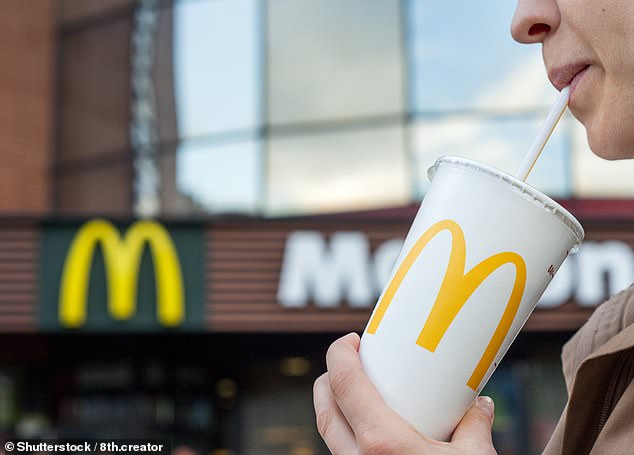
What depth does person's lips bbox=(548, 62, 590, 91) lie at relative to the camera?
4.13ft

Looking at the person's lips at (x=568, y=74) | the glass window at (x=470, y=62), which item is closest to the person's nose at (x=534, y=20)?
the person's lips at (x=568, y=74)

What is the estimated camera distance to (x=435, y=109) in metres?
11.4

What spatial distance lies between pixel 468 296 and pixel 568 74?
1.14 feet

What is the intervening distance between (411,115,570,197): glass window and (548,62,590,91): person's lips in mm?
9790

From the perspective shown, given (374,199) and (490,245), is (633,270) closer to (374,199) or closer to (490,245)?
(374,199)

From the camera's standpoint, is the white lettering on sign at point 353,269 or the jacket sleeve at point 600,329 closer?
the jacket sleeve at point 600,329

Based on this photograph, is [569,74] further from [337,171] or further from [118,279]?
[337,171]

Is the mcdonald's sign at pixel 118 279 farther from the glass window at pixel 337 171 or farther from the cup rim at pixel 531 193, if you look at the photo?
the cup rim at pixel 531 193

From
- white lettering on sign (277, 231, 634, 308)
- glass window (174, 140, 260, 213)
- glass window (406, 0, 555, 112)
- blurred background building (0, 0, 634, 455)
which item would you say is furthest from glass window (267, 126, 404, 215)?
white lettering on sign (277, 231, 634, 308)

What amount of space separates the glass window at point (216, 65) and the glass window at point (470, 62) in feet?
7.04

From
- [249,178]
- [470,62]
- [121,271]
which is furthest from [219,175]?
[470,62]

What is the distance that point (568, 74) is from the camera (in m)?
1.28

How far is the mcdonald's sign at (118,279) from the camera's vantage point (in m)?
9.38

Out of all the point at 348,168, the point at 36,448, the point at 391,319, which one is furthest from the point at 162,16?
the point at 391,319
